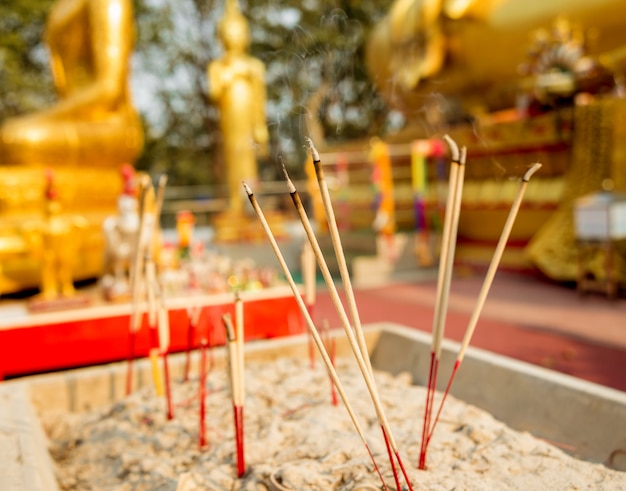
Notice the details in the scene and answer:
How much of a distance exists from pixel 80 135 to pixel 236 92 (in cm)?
453

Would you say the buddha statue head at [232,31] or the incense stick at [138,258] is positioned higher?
the buddha statue head at [232,31]

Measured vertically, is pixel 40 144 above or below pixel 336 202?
above

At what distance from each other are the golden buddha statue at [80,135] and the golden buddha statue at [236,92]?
12.1 ft

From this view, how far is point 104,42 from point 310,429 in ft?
14.9

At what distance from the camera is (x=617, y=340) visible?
11.2 feet

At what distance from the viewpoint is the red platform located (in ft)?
9.61

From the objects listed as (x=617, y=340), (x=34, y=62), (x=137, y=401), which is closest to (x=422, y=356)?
(x=137, y=401)

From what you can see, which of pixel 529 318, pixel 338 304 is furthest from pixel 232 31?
pixel 338 304

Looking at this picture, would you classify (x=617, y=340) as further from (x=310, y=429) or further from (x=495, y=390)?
(x=310, y=429)

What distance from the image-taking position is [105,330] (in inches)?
121

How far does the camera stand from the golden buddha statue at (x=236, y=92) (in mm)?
9344

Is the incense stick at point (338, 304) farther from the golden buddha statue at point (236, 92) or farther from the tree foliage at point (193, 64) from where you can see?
the tree foliage at point (193, 64)

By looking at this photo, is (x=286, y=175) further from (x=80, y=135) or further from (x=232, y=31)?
(x=232, y=31)

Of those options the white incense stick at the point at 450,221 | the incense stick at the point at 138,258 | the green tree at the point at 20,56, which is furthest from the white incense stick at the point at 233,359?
the green tree at the point at 20,56
